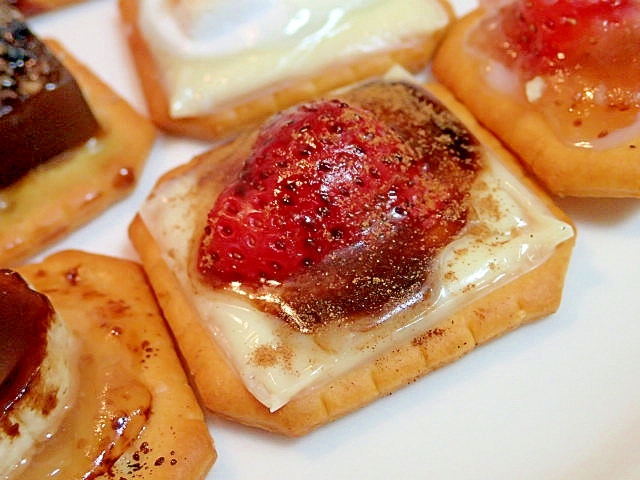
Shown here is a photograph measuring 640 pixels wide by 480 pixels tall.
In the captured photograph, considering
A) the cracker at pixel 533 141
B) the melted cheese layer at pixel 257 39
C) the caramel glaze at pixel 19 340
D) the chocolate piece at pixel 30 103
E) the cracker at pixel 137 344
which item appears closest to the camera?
the caramel glaze at pixel 19 340

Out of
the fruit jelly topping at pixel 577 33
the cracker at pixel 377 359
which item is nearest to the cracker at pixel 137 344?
the cracker at pixel 377 359

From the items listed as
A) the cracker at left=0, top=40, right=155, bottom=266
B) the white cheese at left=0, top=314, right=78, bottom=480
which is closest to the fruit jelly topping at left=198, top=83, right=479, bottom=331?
the white cheese at left=0, top=314, right=78, bottom=480

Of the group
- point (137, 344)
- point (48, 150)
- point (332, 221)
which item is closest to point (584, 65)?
point (332, 221)

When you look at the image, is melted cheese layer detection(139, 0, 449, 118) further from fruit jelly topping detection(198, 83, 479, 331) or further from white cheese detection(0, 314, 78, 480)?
white cheese detection(0, 314, 78, 480)

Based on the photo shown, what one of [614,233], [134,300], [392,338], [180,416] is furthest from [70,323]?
[614,233]

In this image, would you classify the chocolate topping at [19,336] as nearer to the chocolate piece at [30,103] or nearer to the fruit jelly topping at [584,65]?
the chocolate piece at [30,103]
